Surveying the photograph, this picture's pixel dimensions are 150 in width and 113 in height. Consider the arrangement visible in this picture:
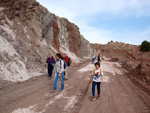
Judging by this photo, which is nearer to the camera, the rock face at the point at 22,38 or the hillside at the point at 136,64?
the rock face at the point at 22,38

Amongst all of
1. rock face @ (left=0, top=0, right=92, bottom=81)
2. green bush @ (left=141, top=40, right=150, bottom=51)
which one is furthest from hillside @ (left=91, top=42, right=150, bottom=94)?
green bush @ (left=141, top=40, right=150, bottom=51)

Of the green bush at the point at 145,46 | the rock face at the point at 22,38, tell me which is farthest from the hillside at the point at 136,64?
the green bush at the point at 145,46

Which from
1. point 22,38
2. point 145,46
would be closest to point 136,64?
point 22,38

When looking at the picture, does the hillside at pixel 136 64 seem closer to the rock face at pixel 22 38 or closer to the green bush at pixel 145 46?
the rock face at pixel 22 38

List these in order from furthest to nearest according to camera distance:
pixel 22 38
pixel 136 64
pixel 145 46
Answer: pixel 145 46 < pixel 136 64 < pixel 22 38

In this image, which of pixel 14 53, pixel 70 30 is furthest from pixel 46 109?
pixel 70 30

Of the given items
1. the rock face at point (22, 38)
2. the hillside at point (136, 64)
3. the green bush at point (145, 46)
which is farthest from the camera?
the green bush at point (145, 46)

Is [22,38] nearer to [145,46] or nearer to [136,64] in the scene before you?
[136,64]

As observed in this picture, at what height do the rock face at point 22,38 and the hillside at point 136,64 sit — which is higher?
the rock face at point 22,38

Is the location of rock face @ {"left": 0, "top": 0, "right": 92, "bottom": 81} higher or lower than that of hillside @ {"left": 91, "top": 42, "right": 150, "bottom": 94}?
higher

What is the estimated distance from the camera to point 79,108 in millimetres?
4465

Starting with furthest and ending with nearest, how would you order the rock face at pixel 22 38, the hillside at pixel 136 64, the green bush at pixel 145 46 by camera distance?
the green bush at pixel 145 46, the hillside at pixel 136 64, the rock face at pixel 22 38

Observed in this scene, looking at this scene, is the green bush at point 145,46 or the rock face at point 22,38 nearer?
the rock face at point 22,38

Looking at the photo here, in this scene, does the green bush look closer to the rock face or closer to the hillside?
the hillside
